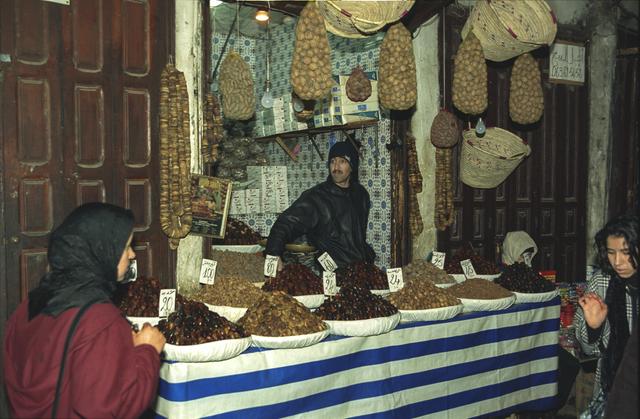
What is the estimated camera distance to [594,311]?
9.84 ft

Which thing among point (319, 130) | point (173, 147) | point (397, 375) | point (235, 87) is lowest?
point (397, 375)

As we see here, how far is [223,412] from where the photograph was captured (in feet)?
9.75

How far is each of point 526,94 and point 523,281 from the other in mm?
1453

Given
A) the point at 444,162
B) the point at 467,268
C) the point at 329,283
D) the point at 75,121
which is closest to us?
the point at 75,121

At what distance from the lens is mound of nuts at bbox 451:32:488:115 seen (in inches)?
177

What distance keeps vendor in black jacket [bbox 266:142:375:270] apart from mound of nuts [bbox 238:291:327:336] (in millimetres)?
1892

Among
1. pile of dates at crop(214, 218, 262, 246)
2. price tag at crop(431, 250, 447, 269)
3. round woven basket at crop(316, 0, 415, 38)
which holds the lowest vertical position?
A: price tag at crop(431, 250, 447, 269)

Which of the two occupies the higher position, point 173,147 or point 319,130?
point 319,130

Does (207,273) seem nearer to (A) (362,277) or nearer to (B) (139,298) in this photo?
(B) (139,298)

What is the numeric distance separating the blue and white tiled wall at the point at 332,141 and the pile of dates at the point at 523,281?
3.77 ft

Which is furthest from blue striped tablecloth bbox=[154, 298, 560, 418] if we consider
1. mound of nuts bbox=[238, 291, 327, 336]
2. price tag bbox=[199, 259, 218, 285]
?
price tag bbox=[199, 259, 218, 285]

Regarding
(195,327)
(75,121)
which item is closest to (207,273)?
(195,327)

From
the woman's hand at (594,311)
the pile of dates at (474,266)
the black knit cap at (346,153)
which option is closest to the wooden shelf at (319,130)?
the black knit cap at (346,153)

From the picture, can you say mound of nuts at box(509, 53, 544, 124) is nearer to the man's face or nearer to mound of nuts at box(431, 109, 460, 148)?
mound of nuts at box(431, 109, 460, 148)
